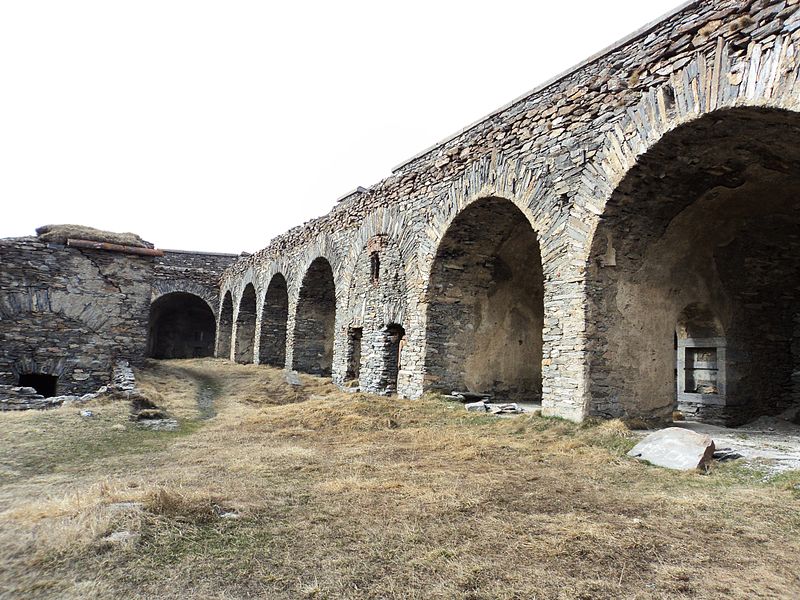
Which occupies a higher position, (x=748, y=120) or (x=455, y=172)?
(x=455, y=172)

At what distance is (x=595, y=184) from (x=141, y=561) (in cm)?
656

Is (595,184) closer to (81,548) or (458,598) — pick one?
(458,598)

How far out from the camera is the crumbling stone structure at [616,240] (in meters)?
6.10

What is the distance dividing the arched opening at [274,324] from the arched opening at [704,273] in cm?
1370

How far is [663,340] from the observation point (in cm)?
814

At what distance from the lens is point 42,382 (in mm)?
11859

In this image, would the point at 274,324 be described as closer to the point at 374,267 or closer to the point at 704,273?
the point at 374,267

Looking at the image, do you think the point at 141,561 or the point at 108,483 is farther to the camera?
the point at 108,483

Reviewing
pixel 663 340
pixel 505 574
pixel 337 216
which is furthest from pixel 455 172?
pixel 505 574

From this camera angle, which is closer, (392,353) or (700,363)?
(700,363)

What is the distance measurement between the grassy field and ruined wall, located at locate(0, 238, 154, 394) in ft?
17.8

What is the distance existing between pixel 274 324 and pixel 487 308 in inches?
434

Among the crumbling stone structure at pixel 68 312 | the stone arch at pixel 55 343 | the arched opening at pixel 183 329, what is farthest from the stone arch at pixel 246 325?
the stone arch at pixel 55 343

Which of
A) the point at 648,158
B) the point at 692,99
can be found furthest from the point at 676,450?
the point at 692,99
